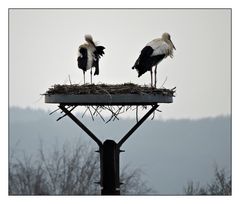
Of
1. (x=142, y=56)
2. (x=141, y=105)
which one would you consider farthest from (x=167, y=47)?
(x=141, y=105)

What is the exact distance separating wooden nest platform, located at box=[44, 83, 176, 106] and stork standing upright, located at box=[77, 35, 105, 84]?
146 centimetres

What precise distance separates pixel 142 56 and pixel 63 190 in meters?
1.63

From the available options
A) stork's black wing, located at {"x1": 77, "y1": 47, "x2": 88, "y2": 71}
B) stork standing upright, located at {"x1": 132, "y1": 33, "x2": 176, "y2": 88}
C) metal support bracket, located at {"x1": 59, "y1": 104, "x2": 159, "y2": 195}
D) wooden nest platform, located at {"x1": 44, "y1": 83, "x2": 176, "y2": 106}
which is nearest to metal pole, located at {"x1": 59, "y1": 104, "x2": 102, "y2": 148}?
metal support bracket, located at {"x1": 59, "y1": 104, "x2": 159, "y2": 195}

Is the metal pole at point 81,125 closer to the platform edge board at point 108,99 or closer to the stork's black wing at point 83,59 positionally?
the platform edge board at point 108,99

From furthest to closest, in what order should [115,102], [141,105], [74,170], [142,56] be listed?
[74,170] < [142,56] < [141,105] < [115,102]

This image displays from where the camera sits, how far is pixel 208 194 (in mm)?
6723

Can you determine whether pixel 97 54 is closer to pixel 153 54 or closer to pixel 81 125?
pixel 153 54

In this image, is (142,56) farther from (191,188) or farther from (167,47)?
(191,188)

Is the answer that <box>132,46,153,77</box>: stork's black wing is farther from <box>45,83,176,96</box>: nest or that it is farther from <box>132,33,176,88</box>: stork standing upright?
<box>45,83,176,96</box>: nest

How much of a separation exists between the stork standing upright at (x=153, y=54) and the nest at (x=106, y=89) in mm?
676

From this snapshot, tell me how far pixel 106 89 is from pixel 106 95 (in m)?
0.19

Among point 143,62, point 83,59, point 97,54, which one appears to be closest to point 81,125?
point 143,62

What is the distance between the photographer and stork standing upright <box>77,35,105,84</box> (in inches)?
271

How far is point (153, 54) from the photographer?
6398 mm
